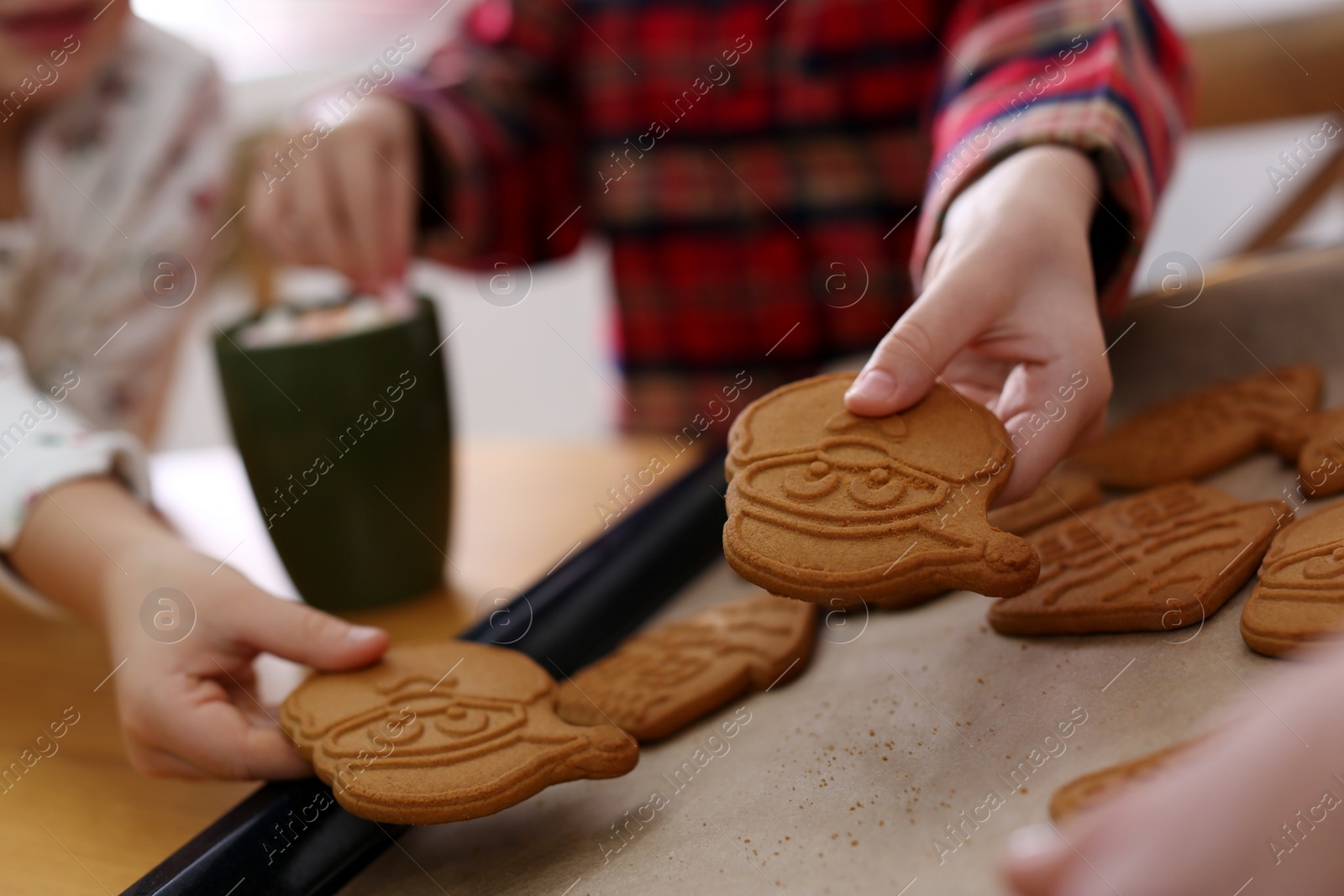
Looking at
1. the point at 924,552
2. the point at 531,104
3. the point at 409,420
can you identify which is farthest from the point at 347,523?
the point at 531,104

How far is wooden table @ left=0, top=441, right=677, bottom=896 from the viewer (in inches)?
21.2

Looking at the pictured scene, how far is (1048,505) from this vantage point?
0.65 m

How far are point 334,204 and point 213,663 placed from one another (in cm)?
55

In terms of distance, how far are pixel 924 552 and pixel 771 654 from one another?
6.3 inches

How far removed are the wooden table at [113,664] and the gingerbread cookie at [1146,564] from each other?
404 millimetres

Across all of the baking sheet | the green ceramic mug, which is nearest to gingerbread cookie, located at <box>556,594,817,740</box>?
the baking sheet

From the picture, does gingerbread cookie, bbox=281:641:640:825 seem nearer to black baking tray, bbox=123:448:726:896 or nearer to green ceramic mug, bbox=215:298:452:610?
black baking tray, bbox=123:448:726:896

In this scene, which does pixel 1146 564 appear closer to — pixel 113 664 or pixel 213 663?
pixel 213 663

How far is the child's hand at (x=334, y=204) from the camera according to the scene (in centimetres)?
94

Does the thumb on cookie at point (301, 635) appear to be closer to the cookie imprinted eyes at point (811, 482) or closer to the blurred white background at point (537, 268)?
the cookie imprinted eyes at point (811, 482)

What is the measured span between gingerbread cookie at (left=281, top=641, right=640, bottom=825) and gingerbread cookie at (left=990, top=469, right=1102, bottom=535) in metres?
0.30

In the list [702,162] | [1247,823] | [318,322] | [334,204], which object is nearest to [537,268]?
[702,162]

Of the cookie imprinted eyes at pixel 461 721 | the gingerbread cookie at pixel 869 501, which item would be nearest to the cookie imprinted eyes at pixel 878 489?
the gingerbread cookie at pixel 869 501

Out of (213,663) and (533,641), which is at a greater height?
(213,663)
